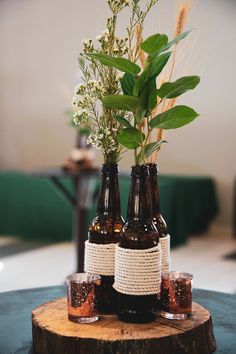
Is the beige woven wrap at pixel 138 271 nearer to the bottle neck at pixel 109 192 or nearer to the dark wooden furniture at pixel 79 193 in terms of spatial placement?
the bottle neck at pixel 109 192

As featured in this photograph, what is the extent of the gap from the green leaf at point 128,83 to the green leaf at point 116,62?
0.11ft

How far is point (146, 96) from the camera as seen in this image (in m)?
1.04

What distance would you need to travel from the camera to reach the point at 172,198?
5.23 m

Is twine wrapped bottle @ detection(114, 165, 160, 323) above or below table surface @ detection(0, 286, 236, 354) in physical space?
above

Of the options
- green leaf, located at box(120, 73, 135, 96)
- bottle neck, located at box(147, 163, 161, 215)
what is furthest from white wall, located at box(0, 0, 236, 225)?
green leaf, located at box(120, 73, 135, 96)

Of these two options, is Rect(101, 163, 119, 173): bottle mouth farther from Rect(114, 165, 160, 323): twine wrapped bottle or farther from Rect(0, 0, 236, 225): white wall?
Rect(0, 0, 236, 225): white wall

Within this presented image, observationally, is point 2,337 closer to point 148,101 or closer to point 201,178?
point 148,101

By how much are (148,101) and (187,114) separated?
0.24 ft

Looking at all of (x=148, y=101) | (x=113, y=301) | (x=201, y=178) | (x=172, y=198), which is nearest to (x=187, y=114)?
(x=148, y=101)

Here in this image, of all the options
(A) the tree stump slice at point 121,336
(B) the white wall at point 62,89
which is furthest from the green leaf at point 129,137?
(B) the white wall at point 62,89

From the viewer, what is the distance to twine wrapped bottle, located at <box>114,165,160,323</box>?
1049 mm

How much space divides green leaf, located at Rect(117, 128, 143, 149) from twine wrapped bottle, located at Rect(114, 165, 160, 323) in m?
0.05

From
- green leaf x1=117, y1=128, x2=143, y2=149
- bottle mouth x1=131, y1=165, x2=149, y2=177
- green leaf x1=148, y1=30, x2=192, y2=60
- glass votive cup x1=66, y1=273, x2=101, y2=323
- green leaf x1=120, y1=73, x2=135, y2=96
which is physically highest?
green leaf x1=148, y1=30, x2=192, y2=60

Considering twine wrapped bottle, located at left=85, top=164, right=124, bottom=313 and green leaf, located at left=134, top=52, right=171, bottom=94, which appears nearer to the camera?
green leaf, located at left=134, top=52, right=171, bottom=94
